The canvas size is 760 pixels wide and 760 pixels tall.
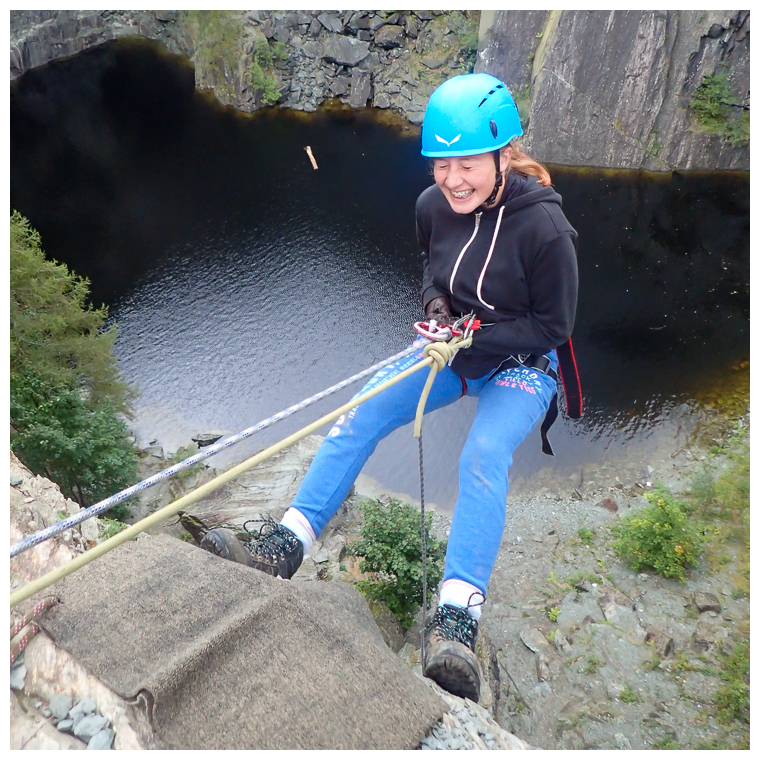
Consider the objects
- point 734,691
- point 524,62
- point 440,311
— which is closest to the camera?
point 440,311

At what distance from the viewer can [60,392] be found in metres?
7.77

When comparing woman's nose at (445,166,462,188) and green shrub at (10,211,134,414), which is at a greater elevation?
woman's nose at (445,166,462,188)

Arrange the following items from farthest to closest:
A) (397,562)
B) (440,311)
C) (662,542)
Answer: (662,542)
(397,562)
(440,311)

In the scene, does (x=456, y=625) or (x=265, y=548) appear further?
(x=265, y=548)

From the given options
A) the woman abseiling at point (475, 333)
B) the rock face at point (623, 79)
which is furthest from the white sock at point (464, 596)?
the rock face at point (623, 79)

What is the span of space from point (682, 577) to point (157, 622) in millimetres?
5650

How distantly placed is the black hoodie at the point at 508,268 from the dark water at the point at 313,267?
5523 millimetres

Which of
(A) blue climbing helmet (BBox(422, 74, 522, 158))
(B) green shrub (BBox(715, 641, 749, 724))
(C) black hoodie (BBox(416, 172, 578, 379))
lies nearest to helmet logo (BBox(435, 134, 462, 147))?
(A) blue climbing helmet (BBox(422, 74, 522, 158))

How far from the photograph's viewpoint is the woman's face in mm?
2875

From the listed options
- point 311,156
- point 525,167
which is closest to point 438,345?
point 525,167

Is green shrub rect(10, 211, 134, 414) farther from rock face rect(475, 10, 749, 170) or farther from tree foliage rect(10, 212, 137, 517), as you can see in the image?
rock face rect(475, 10, 749, 170)

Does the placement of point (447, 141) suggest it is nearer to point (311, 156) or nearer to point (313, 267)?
point (313, 267)

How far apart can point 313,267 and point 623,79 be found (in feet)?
39.1

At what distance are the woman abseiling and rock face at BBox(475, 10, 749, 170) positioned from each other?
17.3 m
